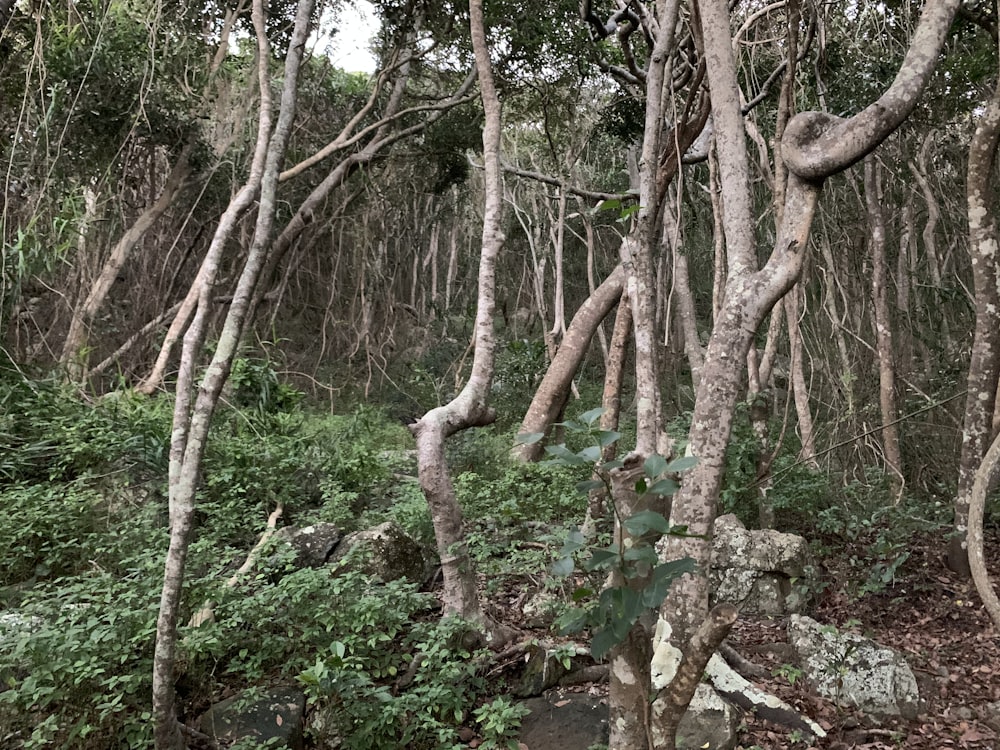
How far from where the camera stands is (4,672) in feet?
8.38

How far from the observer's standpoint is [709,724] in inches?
117

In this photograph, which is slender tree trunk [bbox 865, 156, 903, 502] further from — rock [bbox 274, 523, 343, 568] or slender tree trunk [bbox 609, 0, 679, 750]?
rock [bbox 274, 523, 343, 568]

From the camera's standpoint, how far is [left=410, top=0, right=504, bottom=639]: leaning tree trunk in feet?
11.2

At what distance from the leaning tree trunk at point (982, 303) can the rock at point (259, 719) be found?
4.17 metres

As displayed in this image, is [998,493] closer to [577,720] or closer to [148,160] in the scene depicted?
[577,720]

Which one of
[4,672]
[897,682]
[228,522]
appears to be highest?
[228,522]

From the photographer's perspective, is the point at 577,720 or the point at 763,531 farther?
the point at 763,531

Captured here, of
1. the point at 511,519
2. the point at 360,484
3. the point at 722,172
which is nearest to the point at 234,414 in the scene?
the point at 360,484

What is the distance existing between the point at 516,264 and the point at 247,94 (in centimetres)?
948

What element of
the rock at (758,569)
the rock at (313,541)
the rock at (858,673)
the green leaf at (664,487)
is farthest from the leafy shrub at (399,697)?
the rock at (758,569)

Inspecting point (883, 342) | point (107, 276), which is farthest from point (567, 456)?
point (107, 276)

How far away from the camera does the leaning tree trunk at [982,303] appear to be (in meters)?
4.18

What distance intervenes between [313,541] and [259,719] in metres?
1.51

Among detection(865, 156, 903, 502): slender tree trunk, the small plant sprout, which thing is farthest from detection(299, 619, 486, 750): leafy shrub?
detection(865, 156, 903, 502): slender tree trunk
